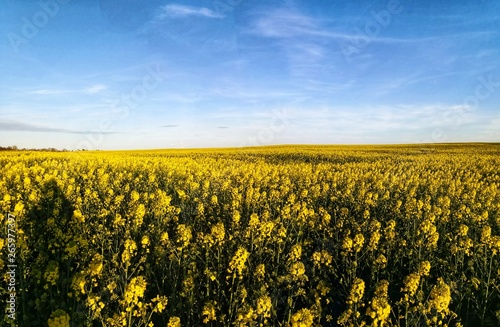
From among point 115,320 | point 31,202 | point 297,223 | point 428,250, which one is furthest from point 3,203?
point 428,250

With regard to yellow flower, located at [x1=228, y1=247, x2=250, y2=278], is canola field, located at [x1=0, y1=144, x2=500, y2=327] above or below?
below

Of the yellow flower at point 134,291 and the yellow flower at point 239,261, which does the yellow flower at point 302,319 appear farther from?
the yellow flower at point 134,291

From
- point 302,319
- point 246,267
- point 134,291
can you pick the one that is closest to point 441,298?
point 302,319

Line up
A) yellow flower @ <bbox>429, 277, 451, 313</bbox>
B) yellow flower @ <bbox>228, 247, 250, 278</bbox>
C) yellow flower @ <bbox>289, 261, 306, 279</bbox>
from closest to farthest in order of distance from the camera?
yellow flower @ <bbox>429, 277, 451, 313</bbox>, yellow flower @ <bbox>289, 261, 306, 279</bbox>, yellow flower @ <bbox>228, 247, 250, 278</bbox>

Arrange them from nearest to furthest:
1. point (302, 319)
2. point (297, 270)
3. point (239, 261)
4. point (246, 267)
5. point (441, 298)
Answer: point (302, 319), point (441, 298), point (297, 270), point (239, 261), point (246, 267)

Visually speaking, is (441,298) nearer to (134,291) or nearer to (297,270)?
(297,270)

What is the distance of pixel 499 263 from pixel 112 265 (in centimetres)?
780

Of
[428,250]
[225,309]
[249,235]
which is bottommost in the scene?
[225,309]

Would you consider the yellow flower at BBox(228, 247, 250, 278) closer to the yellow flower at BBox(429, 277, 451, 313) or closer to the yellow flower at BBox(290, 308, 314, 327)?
the yellow flower at BBox(290, 308, 314, 327)

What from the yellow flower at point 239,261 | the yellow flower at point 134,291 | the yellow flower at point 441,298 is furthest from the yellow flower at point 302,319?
the yellow flower at point 134,291

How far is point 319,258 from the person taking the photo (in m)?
5.19

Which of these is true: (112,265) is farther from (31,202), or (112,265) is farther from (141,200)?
(31,202)

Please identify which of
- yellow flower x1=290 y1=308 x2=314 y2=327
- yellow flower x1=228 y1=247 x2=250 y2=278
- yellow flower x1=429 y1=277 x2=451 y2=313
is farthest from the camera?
yellow flower x1=228 y1=247 x2=250 y2=278

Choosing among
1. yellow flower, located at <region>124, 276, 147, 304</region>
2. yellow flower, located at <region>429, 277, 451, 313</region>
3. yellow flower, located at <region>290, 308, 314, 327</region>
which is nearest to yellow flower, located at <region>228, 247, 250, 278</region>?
yellow flower, located at <region>124, 276, 147, 304</region>
